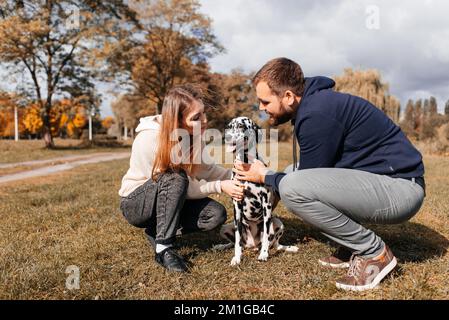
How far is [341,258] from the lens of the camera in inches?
138

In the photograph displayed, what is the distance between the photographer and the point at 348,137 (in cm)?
288

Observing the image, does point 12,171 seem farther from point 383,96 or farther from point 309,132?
point 383,96

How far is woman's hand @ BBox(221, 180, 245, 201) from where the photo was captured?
3682 mm

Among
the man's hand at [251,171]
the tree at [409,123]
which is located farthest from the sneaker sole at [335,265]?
the tree at [409,123]

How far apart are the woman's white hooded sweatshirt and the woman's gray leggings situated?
0.11m

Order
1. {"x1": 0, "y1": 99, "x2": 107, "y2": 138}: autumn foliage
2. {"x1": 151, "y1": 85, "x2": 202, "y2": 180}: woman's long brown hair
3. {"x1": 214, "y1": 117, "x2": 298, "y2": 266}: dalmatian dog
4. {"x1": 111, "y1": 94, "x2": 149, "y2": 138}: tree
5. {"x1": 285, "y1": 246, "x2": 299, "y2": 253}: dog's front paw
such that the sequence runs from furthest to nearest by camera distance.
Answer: {"x1": 111, "y1": 94, "x2": 149, "y2": 138}: tree
{"x1": 0, "y1": 99, "x2": 107, "y2": 138}: autumn foliage
{"x1": 285, "y1": 246, "x2": 299, "y2": 253}: dog's front paw
{"x1": 214, "y1": 117, "x2": 298, "y2": 266}: dalmatian dog
{"x1": 151, "y1": 85, "x2": 202, "y2": 180}: woman's long brown hair

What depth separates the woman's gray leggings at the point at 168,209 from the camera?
3.41 meters

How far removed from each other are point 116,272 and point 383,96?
94.2 ft

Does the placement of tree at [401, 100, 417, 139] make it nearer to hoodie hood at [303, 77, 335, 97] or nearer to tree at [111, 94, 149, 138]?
tree at [111, 94, 149, 138]

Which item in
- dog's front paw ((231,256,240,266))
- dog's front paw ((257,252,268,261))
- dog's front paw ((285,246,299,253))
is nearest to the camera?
dog's front paw ((231,256,240,266))

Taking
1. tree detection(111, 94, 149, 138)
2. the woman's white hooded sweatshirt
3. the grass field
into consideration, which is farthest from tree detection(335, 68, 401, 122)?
the woman's white hooded sweatshirt

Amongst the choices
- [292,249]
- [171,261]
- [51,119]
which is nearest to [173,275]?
[171,261]

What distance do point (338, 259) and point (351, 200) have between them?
927 mm

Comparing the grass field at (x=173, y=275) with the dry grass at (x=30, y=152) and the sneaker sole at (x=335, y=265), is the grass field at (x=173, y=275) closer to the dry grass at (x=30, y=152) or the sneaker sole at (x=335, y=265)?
the sneaker sole at (x=335, y=265)
